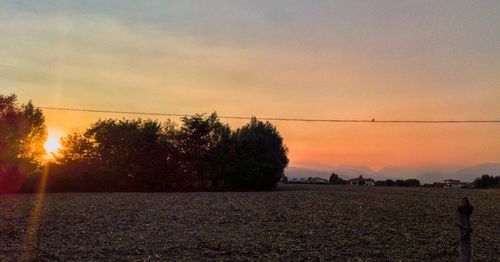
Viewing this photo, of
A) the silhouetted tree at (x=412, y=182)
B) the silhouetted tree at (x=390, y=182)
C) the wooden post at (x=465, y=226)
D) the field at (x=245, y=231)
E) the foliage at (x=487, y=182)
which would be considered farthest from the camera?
the silhouetted tree at (x=390, y=182)

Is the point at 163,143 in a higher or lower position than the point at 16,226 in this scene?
higher

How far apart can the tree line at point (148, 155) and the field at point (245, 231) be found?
47.9ft

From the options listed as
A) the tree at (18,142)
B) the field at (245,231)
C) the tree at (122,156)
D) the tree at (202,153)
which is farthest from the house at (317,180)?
the field at (245,231)

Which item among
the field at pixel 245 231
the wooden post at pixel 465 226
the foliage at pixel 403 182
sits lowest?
the field at pixel 245 231

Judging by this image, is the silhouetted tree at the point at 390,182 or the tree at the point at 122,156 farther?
the silhouetted tree at the point at 390,182

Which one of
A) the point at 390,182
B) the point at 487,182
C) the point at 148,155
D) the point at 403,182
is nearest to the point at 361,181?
the point at 390,182

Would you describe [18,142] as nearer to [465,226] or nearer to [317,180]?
[465,226]

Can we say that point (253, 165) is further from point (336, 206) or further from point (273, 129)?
point (336, 206)

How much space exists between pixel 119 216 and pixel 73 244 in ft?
21.2

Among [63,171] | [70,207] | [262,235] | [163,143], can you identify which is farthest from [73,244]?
[163,143]

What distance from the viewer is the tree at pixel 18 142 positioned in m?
39.1

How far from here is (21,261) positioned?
12.4 meters

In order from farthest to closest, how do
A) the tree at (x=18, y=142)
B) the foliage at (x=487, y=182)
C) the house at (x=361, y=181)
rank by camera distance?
the house at (x=361, y=181) < the foliage at (x=487, y=182) < the tree at (x=18, y=142)

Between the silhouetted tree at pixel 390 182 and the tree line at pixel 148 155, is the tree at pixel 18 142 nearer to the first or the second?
the tree line at pixel 148 155
